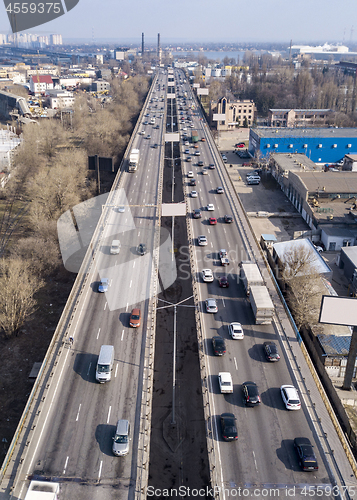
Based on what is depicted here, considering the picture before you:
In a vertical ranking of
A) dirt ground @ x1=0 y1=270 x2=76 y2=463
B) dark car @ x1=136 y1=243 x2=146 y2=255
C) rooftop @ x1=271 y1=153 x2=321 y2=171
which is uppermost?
rooftop @ x1=271 y1=153 x2=321 y2=171

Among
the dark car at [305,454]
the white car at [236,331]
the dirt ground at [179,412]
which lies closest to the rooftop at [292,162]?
the dirt ground at [179,412]

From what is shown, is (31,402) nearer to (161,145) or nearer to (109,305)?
(109,305)

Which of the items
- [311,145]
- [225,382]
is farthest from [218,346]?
[311,145]

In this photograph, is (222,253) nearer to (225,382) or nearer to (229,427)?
(225,382)

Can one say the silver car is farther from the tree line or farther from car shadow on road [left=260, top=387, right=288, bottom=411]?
the tree line

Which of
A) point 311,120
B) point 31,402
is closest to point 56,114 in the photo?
point 311,120

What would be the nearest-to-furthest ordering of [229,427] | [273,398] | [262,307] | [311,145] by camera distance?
[229,427]
[273,398]
[262,307]
[311,145]

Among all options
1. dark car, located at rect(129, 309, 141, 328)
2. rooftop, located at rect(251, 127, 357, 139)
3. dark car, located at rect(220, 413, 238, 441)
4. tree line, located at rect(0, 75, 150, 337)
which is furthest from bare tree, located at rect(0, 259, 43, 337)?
rooftop, located at rect(251, 127, 357, 139)
